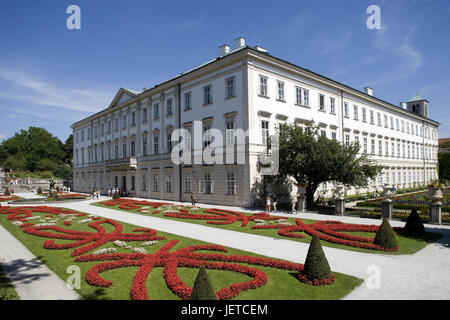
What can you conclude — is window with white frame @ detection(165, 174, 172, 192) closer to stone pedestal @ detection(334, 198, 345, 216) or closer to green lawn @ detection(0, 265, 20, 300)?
stone pedestal @ detection(334, 198, 345, 216)

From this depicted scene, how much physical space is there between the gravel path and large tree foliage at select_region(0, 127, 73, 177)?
92.5 metres

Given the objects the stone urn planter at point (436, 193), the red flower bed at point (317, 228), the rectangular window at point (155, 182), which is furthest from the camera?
the rectangular window at point (155, 182)

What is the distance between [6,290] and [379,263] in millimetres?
11660

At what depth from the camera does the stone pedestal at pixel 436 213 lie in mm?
16891

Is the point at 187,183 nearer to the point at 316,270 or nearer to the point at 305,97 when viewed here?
the point at 305,97

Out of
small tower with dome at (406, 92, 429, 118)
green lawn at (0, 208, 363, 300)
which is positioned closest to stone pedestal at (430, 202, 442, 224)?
green lawn at (0, 208, 363, 300)

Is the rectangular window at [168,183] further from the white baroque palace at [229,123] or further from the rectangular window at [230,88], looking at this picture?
the rectangular window at [230,88]

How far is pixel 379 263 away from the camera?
9.95 meters

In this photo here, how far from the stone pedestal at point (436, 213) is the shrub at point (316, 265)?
42.9ft

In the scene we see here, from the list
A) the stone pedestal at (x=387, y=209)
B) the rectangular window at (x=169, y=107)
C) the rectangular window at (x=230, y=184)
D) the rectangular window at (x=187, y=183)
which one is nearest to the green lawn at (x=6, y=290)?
the rectangular window at (x=230, y=184)

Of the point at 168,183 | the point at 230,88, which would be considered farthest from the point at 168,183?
the point at 230,88

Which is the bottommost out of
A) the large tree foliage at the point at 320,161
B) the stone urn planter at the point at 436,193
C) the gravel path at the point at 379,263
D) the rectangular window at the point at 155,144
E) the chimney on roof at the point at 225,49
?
the gravel path at the point at 379,263

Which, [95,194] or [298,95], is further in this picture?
[95,194]
